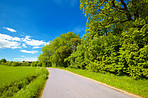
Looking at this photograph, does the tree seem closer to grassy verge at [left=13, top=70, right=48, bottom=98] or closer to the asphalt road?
the asphalt road

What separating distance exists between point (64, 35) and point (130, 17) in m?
24.7

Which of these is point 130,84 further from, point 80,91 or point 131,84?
point 80,91

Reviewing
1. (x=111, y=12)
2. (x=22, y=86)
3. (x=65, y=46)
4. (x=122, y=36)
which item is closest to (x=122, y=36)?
(x=122, y=36)

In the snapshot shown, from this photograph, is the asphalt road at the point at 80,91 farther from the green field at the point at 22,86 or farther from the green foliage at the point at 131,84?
the green foliage at the point at 131,84

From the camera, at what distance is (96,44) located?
34.0 feet

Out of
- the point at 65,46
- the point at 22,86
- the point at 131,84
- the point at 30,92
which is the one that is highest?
the point at 65,46

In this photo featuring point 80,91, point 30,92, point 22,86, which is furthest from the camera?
point 22,86

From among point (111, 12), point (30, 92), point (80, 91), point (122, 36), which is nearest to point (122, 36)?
point (122, 36)

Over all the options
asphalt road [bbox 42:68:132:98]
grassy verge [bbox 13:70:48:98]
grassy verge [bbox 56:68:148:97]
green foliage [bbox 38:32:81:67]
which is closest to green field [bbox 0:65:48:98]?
grassy verge [bbox 13:70:48:98]

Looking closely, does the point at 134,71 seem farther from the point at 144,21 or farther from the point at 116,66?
the point at 144,21

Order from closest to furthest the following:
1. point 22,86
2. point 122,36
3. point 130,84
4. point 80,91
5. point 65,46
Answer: point 80,91
point 130,84
point 22,86
point 122,36
point 65,46

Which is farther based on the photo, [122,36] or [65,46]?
[65,46]

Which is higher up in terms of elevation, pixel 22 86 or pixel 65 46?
pixel 65 46

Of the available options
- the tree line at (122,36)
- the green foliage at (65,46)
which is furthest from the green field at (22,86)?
the green foliage at (65,46)
